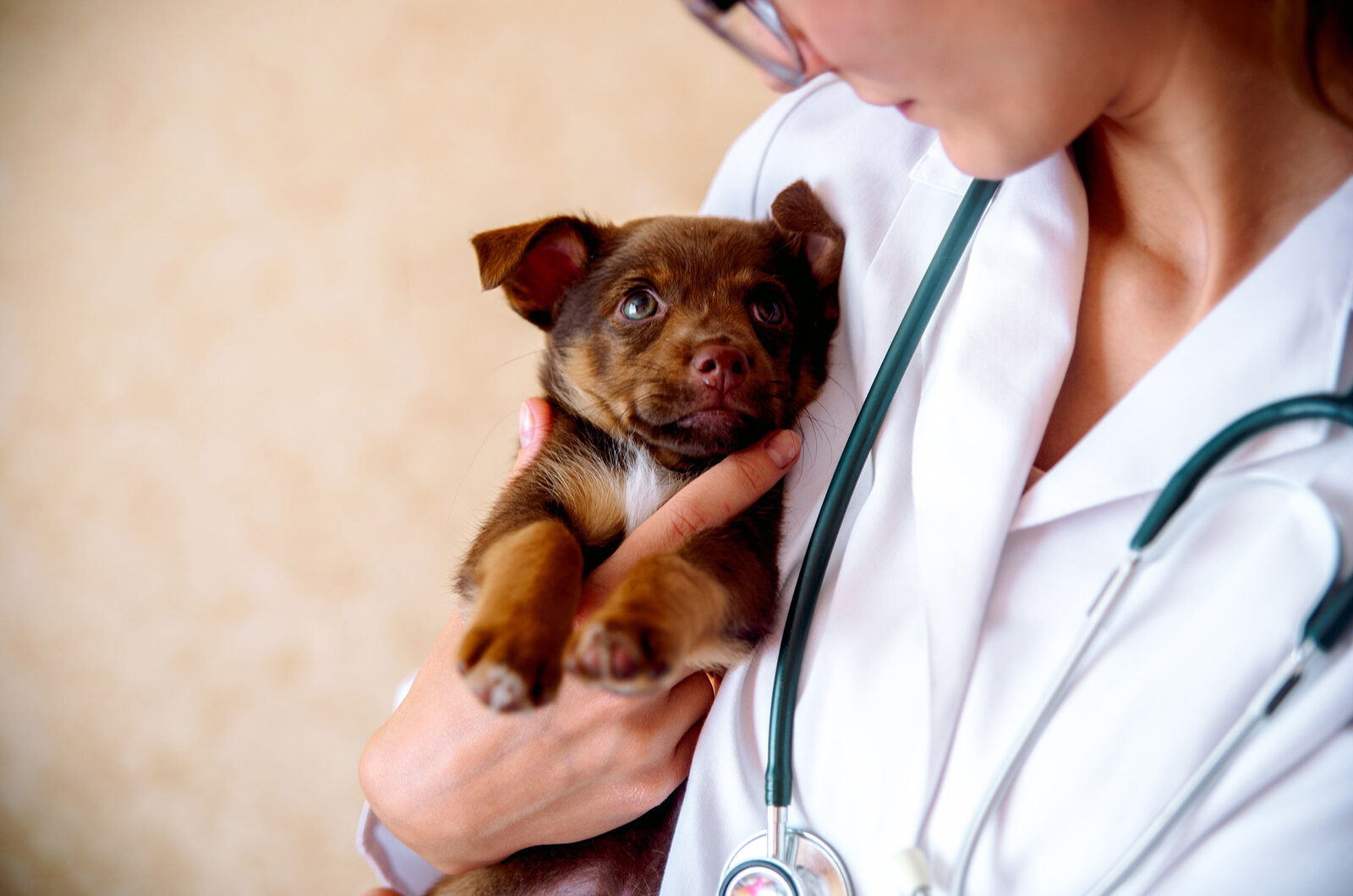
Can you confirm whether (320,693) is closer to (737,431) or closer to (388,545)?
(388,545)

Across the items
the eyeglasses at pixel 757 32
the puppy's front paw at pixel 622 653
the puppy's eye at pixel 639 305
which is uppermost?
the eyeglasses at pixel 757 32

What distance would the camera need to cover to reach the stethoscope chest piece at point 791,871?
1.18 metres

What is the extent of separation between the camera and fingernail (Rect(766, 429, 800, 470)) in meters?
1.68

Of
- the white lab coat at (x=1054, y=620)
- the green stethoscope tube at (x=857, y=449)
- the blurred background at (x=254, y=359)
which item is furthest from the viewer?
the blurred background at (x=254, y=359)

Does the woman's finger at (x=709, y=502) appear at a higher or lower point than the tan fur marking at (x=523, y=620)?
lower

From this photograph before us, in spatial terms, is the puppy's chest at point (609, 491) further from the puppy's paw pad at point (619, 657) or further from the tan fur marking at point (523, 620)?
the puppy's paw pad at point (619, 657)

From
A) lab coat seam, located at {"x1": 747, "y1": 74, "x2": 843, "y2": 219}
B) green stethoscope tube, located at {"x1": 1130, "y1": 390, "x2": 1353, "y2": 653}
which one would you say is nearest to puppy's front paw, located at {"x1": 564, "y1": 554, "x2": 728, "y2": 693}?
green stethoscope tube, located at {"x1": 1130, "y1": 390, "x2": 1353, "y2": 653}

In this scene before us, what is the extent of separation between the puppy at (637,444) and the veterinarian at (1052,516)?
6.2 inches

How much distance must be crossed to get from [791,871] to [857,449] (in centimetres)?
71

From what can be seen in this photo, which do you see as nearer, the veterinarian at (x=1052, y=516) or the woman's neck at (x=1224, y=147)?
the veterinarian at (x=1052, y=516)

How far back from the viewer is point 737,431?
5.73 feet

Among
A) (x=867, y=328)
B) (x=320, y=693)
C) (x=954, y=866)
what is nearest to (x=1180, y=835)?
(x=954, y=866)

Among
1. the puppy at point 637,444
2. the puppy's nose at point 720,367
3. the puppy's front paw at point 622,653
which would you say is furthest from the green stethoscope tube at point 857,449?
the puppy's nose at point 720,367

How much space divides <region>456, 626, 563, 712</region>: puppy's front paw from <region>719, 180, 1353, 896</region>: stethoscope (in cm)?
39
